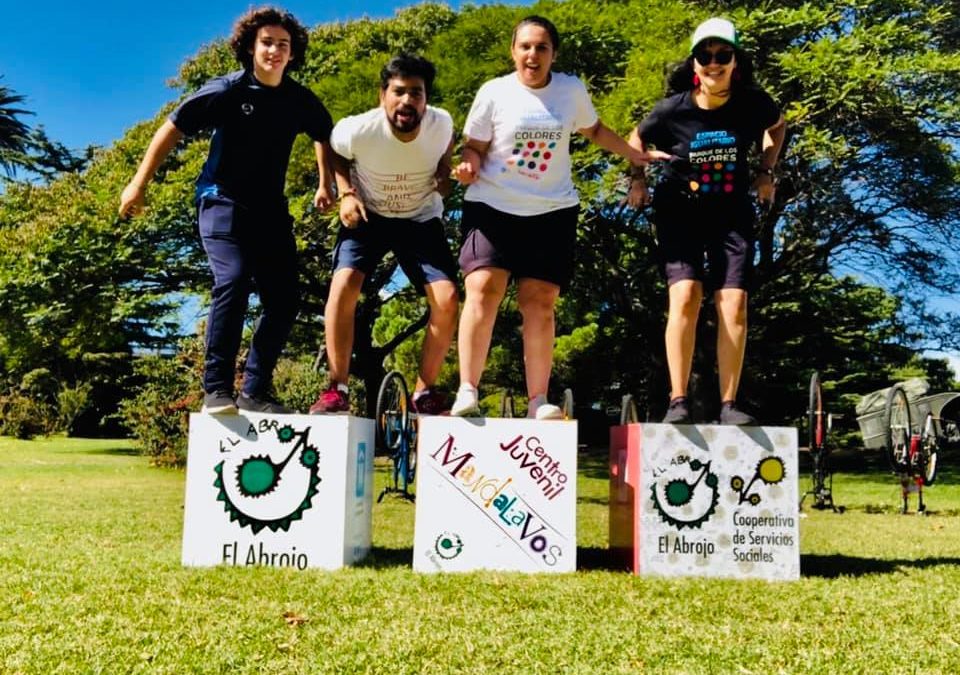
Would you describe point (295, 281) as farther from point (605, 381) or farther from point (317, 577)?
point (605, 381)

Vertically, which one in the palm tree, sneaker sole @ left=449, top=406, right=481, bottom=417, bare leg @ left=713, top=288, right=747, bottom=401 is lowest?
sneaker sole @ left=449, top=406, right=481, bottom=417

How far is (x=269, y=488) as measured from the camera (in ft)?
A: 12.1

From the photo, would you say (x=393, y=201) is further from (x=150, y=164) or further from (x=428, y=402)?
(x=150, y=164)

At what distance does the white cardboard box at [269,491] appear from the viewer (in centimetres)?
364

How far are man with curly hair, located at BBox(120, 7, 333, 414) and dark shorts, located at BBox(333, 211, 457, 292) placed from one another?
253 millimetres

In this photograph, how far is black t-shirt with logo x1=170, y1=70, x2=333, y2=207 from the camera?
394 cm

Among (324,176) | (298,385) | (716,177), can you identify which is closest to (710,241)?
(716,177)

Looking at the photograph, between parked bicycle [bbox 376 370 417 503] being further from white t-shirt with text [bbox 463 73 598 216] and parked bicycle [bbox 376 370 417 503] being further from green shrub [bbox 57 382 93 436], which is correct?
green shrub [bbox 57 382 93 436]

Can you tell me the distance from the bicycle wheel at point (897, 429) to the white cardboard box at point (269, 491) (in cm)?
685

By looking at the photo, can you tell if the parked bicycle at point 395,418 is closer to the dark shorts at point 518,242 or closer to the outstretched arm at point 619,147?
the dark shorts at point 518,242

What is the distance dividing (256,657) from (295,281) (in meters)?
2.13

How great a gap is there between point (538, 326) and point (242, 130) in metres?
1.56

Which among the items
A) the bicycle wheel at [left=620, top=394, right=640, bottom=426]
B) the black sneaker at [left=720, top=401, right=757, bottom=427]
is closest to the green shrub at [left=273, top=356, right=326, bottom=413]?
the bicycle wheel at [left=620, top=394, right=640, bottom=426]

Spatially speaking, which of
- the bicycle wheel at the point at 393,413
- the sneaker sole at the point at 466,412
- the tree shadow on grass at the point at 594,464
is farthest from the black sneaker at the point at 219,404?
the tree shadow on grass at the point at 594,464
